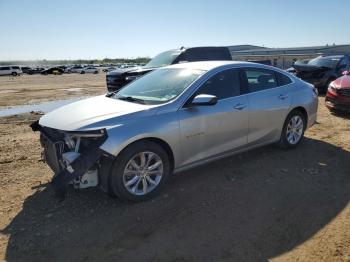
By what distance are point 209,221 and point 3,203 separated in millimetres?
2620

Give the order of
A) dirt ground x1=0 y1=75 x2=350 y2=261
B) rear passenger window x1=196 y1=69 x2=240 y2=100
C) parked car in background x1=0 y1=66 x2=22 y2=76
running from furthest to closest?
parked car in background x1=0 y1=66 x2=22 y2=76 < rear passenger window x1=196 y1=69 x2=240 y2=100 < dirt ground x1=0 y1=75 x2=350 y2=261

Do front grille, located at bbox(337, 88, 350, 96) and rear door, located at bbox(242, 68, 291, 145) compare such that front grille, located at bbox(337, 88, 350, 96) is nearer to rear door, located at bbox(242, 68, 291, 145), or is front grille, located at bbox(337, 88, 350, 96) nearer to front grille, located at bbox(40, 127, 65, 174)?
rear door, located at bbox(242, 68, 291, 145)

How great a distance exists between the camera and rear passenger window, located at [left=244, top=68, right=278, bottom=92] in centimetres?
561

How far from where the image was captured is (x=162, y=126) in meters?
4.35

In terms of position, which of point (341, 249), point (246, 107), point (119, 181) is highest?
point (246, 107)

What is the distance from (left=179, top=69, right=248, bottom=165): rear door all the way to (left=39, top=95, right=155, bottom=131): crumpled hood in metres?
0.60

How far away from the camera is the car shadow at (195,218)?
3404 millimetres

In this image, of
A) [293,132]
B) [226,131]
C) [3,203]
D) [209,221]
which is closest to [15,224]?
[3,203]

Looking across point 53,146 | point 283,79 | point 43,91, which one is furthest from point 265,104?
point 43,91

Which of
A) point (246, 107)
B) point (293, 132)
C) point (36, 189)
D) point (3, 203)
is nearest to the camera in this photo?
point (3, 203)

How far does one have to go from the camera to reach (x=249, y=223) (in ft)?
12.7

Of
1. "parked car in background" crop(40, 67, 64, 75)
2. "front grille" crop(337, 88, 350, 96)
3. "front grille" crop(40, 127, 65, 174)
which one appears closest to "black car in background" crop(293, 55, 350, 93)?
"front grille" crop(337, 88, 350, 96)

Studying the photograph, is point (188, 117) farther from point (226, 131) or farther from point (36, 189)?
point (36, 189)

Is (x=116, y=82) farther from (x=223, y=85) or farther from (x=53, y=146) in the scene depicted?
(x=53, y=146)
